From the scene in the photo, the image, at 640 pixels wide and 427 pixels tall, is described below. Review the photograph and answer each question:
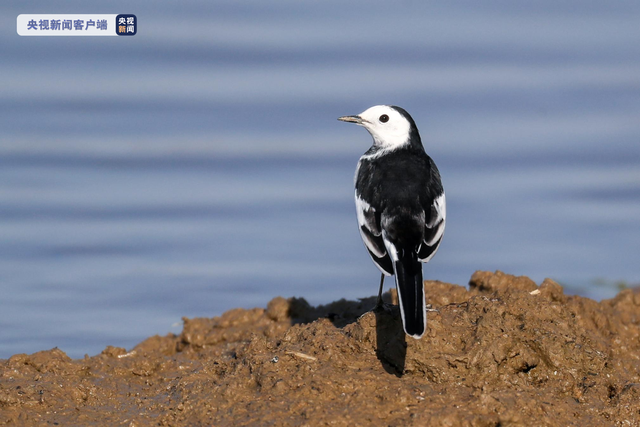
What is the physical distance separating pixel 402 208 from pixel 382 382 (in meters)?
1.75

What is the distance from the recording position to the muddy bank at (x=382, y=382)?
219 inches

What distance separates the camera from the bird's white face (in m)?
8.51

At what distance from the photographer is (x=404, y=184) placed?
732cm

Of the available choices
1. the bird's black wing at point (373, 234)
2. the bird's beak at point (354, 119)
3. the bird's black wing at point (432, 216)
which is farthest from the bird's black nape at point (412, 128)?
the bird's black wing at point (373, 234)

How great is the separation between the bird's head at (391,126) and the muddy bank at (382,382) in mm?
2090

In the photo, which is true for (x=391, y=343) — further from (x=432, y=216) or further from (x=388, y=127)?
(x=388, y=127)

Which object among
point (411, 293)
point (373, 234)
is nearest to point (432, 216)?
point (373, 234)

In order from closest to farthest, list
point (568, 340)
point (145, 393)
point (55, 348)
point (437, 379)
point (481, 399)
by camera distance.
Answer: point (481, 399), point (437, 379), point (568, 340), point (145, 393), point (55, 348)

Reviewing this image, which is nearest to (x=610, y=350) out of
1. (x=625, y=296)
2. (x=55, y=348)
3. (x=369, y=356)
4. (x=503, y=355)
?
(x=625, y=296)

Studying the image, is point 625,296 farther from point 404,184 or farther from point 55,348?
point 55,348

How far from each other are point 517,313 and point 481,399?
1.30 meters

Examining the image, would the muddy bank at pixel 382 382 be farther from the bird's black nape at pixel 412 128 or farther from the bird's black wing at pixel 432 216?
the bird's black nape at pixel 412 128

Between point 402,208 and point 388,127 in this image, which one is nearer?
point 402,208

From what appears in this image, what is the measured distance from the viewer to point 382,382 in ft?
19.2
